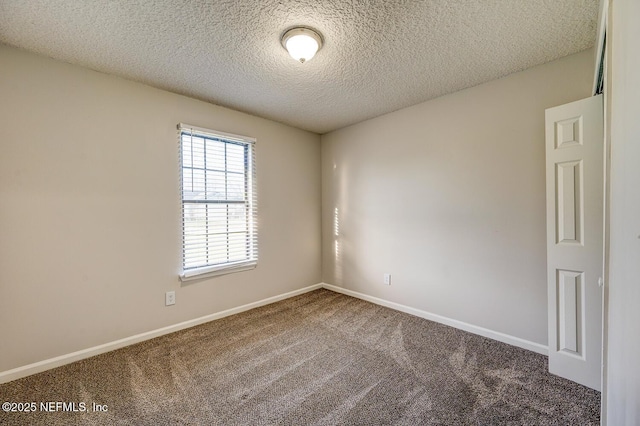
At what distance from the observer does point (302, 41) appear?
1.82 metres

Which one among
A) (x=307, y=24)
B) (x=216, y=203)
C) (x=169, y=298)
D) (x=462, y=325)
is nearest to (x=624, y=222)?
(x=307, y=24)

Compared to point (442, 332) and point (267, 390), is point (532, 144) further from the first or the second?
point (267, 390)

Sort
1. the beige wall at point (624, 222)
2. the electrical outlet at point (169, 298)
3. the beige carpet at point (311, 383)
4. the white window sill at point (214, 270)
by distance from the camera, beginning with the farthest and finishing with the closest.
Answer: the white window sill at point (214, 270), the electrical outlet at point (169, 298), the beige carpet at point (311, 383), the beige wall at point (624, 222)

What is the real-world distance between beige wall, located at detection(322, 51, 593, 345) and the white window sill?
56.5 inches

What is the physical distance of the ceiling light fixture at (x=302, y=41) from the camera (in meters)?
1.79

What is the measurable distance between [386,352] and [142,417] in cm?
177

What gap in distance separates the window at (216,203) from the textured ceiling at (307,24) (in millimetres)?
578

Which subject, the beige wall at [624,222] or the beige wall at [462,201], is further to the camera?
the beige wall at [462,201]

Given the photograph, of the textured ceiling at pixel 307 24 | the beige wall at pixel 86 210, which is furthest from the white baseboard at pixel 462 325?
the textured ceiling at pixel 307 24

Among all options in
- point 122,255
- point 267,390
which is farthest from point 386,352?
point 122,255

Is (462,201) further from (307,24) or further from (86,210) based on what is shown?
(86,210)

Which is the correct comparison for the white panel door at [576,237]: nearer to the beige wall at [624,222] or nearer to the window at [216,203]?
the beige wall at [624,222]

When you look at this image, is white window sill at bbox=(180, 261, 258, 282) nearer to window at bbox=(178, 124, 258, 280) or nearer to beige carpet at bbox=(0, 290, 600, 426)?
window at bbox=(178, 124, 258, 280)

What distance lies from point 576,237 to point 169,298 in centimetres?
345
